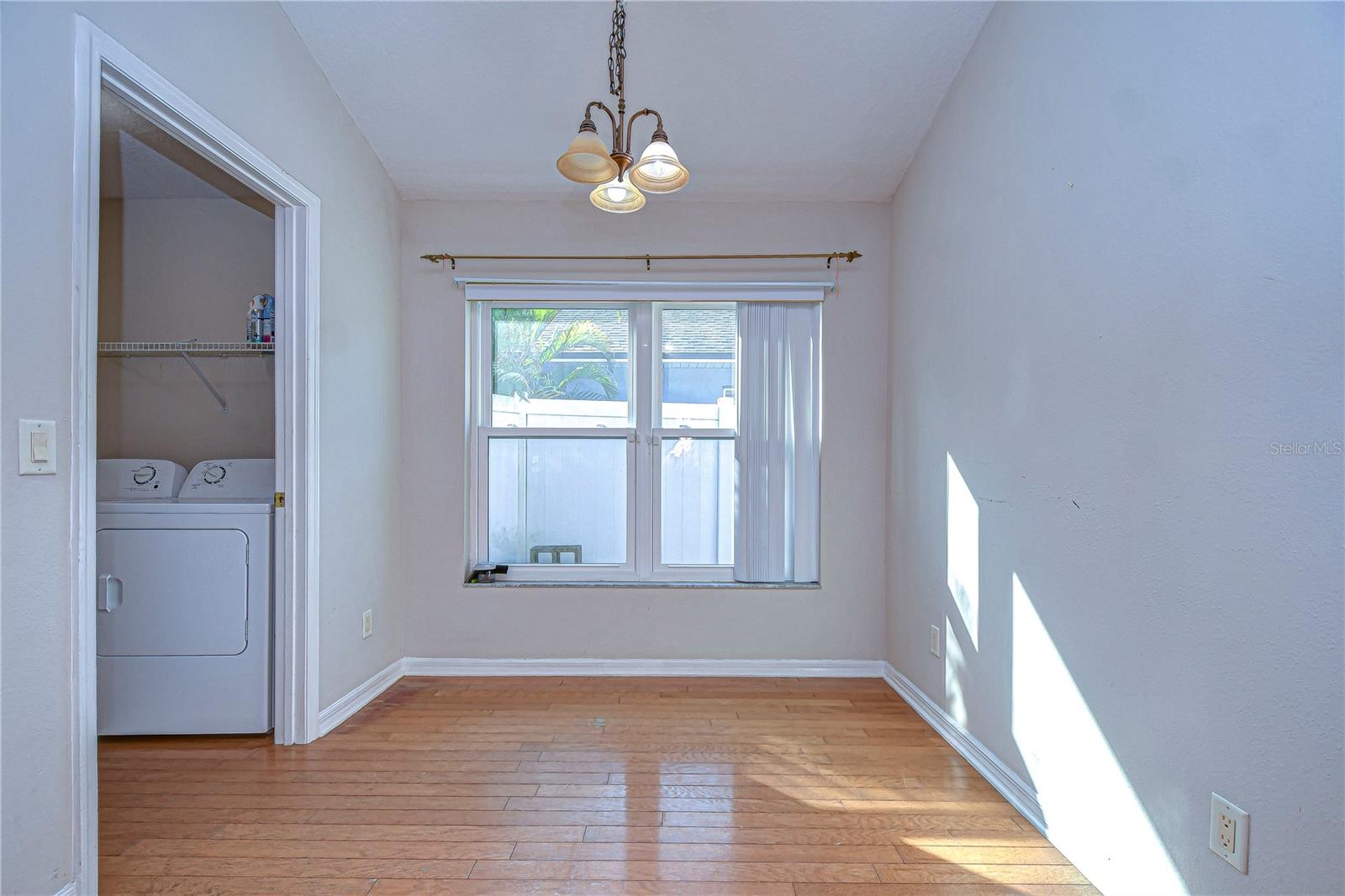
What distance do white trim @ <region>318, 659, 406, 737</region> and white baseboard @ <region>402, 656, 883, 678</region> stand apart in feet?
0.35

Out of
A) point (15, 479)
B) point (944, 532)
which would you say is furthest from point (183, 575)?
point (944, 532)

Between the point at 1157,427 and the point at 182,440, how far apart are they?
12.5 ft

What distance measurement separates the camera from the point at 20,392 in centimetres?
137

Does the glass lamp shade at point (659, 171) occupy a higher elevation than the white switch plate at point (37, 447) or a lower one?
higher

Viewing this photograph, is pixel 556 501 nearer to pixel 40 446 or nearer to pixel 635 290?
pixel 635 290

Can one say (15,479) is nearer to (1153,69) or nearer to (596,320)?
(596,320)

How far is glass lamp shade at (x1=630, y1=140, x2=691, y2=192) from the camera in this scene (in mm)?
1799

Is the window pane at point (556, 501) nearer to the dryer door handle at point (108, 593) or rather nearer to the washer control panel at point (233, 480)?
the washer control panel at point (233, 480)

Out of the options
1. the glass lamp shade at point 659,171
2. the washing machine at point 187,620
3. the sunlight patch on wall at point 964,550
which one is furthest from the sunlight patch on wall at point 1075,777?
the washing machine at point 187,620

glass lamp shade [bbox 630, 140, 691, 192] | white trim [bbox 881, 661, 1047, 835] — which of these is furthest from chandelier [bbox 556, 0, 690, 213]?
white trim [bbox 881, 661, 1047, 835]

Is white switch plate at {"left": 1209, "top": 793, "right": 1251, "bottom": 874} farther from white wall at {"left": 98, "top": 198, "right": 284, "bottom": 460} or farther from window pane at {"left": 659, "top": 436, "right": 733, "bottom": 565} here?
white wall at {"left": 98, "top": 198, "right": 284, "bottom": 460}

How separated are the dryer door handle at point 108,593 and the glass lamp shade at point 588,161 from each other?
7.56 ft

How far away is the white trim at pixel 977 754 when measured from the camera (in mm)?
1956

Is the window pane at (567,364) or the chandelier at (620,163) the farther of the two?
the window pane at (567,364)
